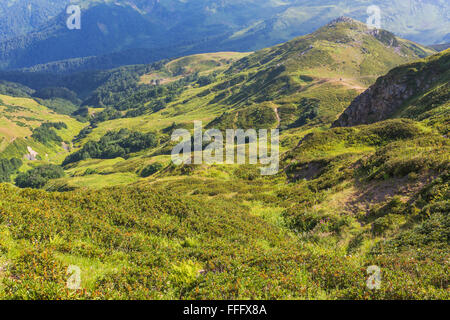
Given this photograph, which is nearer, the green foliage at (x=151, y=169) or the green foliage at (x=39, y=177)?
the green foliage at (x=151, y=169)

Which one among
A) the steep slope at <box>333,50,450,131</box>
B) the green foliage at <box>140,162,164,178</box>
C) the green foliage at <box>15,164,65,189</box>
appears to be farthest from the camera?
the green foliage at <box>15,164,65,189</box>

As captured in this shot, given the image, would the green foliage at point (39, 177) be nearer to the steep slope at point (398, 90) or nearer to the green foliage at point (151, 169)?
the green foliage at point (151, 169)

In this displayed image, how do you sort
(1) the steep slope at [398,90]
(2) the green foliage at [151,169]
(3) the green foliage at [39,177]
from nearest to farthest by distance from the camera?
1. (1) the steep slope at [398,90]
2. (2) the green foliage at [151,169]
3. (3) the green foliage at [39,177]

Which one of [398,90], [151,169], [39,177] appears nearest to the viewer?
[398,90]

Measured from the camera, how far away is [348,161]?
2516 cm

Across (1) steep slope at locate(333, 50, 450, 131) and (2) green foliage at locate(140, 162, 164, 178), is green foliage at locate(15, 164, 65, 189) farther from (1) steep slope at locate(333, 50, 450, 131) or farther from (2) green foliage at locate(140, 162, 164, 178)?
(1) steep slope at locate(333, 50, 450, 131)

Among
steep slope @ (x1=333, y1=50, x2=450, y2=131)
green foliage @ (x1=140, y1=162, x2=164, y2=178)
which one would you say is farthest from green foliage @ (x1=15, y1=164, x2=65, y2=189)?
steep slope @ (x1=333, y1=50, x2=450, y2=131)

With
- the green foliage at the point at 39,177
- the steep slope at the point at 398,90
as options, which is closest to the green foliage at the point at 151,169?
the steep slope at the point at 398,90

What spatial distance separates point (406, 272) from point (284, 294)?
426cm

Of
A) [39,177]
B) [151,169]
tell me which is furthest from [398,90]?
[39,177]

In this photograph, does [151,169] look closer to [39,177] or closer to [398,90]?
[398,90]

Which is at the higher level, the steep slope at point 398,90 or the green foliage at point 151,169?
the steep slope at point 398,90

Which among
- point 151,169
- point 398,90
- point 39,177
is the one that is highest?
point 398,90

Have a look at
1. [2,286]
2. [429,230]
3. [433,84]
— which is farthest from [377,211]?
[433,84]
